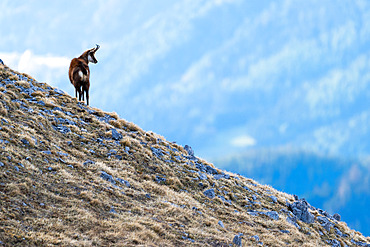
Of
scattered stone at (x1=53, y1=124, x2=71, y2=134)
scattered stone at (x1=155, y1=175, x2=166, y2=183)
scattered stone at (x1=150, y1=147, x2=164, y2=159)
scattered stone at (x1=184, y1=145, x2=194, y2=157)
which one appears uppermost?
scattered stone at (x1=184, y1=145, x2=194, y2=157)

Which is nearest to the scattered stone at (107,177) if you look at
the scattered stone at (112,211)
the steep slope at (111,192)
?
the steep slope at (111,192)

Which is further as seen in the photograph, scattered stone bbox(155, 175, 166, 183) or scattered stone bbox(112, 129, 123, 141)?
scattered stone bbox(112, 129, 123, 141)

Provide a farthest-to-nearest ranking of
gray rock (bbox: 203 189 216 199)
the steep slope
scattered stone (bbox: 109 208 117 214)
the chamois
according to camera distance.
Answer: the chamois, gray rock (bbox: 203 189 216 199), scattered stone (bbox: 109 208 117 214), the steep slope

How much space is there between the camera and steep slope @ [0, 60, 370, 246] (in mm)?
10250

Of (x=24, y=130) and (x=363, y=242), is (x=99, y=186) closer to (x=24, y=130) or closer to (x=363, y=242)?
(x=24, y=130)

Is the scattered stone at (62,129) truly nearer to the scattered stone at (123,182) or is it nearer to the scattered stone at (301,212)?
the scattered stone at (123,182)

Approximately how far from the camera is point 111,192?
13.3 metres

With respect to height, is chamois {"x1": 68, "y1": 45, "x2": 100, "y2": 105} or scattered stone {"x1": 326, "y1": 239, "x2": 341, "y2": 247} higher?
chamois {"x1": 68, "y1": 45, "x2": 100, "y2": 105}

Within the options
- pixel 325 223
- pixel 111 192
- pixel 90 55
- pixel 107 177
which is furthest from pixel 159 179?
pixel 90 55

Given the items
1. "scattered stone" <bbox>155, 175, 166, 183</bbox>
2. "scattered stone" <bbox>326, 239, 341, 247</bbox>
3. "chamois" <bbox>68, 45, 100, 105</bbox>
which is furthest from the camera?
"chamois" <bbox>68, 45, 100, 105</bbox>

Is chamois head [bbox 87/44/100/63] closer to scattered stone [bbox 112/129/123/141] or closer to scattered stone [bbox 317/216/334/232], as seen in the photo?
scattered stone [bbox 112/129/123/141]

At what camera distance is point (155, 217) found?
12461 millimetres

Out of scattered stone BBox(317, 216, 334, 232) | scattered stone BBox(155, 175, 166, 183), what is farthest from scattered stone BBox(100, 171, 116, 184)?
scattered stone BBox(317, 216, 334, 232)

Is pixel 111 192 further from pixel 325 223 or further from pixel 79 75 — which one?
pixel 325 223
